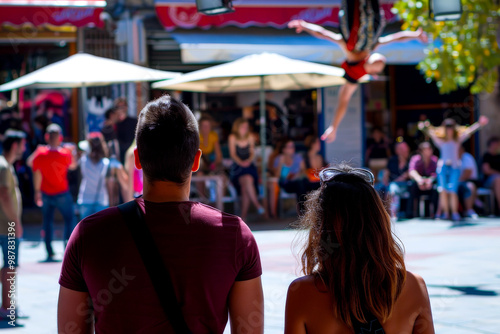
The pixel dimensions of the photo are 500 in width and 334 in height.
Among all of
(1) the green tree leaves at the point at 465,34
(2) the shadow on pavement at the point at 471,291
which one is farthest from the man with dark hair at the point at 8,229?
(1) the green tree leaves at the point at 465,34

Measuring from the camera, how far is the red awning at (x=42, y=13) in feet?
45.2

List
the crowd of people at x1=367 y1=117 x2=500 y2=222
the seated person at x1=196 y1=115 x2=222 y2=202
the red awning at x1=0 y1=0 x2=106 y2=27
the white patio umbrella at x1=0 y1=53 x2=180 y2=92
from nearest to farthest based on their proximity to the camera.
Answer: the white patio umbrella at x1=0 y1=53 x2=180 y2=92, the crowd of people at x1=367 y1=117 x2=500 y2=222, the seated person at x1=196 y1=115 x2=222 y2=202, the red awning at x1=0 y1=0 x2=106 y2=27

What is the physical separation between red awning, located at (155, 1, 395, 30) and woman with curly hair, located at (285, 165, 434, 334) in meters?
12.3

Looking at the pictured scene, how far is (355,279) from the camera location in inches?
89.4

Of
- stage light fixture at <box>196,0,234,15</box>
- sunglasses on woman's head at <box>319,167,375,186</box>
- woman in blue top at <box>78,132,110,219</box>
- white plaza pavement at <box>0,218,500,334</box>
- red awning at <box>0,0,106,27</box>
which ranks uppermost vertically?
red awning at <box>0,0,106,27</box>

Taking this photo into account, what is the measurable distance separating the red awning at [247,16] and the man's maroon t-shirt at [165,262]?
12371mm

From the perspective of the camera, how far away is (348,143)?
1611 cm

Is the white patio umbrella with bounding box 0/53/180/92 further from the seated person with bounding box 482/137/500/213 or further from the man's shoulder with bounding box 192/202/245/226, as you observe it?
the man's shoulder with bounding box 192/202/245/226

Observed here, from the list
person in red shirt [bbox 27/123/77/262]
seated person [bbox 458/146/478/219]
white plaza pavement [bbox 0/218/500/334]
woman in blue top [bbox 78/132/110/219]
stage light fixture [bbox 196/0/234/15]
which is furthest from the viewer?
seated person [bbox 458/146/478/219]

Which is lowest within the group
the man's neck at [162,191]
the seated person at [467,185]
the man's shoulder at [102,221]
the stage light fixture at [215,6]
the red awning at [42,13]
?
the seated person at [467,185]

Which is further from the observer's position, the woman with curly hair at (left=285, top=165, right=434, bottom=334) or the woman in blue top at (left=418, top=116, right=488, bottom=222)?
the woman in blue top at (left=418, top=116, right=488, bottom=222)

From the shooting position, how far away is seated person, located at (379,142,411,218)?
13.5 metres

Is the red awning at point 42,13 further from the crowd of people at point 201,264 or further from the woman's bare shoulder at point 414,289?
the woman's bare shoulder at point 414,289

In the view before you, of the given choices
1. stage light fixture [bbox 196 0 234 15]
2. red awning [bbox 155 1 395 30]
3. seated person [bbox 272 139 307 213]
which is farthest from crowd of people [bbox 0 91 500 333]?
red awning [bbox 155 1 395 30]
